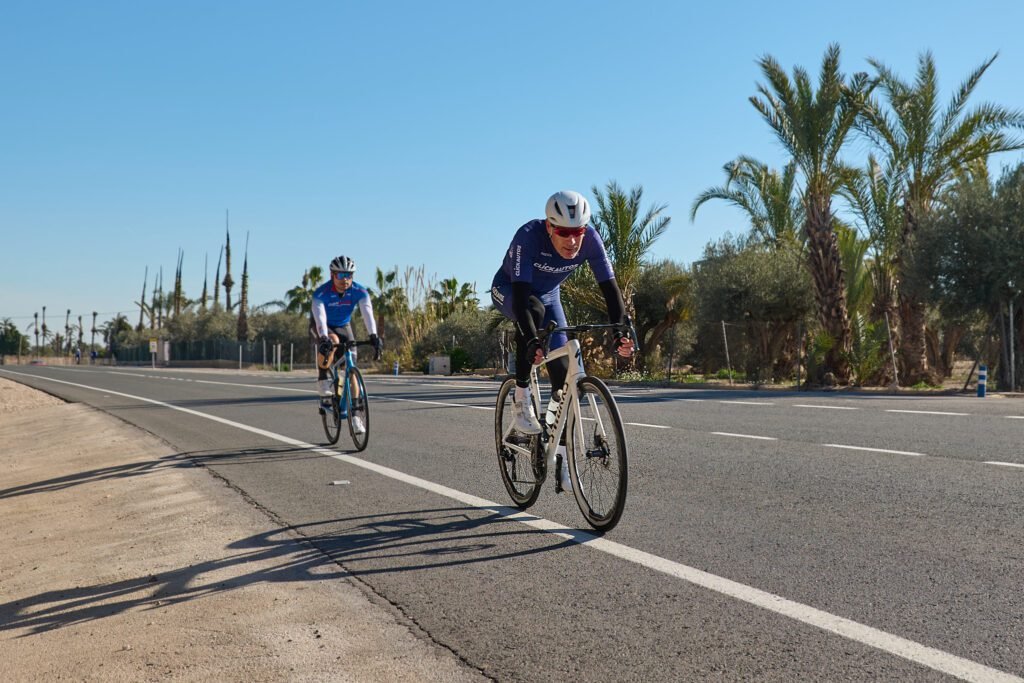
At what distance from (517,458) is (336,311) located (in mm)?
4753

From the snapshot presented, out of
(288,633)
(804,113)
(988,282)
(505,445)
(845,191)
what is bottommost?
(288,633)

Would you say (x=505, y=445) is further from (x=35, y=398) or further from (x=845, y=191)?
(x=35, y=398)

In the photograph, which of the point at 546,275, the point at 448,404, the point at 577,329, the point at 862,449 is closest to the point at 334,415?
the point at 546,275

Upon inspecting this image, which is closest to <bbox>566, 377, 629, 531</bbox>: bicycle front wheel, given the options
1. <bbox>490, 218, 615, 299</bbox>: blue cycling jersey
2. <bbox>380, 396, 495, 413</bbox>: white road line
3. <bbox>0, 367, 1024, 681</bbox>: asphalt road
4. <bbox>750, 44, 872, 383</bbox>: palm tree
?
<bbox>0, 367, 1024, 681</bbox>: asphalt road

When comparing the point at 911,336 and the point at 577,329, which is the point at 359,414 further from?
the point at 911,336

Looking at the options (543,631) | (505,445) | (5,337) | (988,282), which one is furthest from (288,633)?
(5,337)

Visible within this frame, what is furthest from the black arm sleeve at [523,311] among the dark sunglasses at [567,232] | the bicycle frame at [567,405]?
the dark sunglasses at [567,232]

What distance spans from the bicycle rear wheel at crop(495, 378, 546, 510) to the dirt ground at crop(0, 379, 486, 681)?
1.51 metres

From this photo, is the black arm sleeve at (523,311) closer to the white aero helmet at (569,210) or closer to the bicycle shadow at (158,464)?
the white aero helmet at (569,210)

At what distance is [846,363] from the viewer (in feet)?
73.9

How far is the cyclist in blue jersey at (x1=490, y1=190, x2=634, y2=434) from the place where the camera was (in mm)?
5438

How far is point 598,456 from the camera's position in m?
5.18

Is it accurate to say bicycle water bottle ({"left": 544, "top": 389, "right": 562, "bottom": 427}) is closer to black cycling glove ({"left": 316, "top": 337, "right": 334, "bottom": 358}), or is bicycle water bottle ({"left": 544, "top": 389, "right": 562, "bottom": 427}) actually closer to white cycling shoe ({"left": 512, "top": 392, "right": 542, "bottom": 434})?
white cycling shoe ({"left": 512, "top": 392, "right": 542, "bottom": 434})

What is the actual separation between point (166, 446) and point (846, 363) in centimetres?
1696
